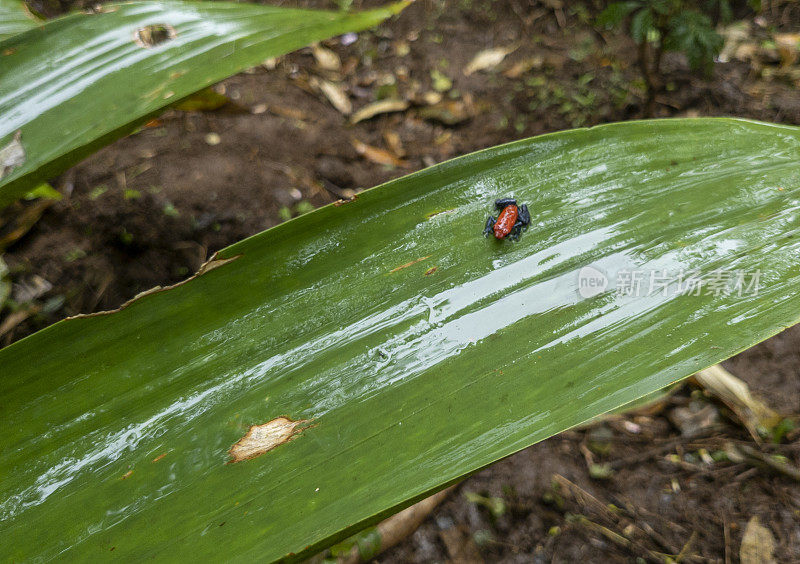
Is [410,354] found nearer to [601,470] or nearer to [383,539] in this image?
[383,539]

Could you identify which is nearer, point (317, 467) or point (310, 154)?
point (317, 467)

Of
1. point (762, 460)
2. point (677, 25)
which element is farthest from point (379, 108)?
point (762, 460)

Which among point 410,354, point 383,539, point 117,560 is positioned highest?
point 410,354

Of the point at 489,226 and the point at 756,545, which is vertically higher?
the point at 489,226

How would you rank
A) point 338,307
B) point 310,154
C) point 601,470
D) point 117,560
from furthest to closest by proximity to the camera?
point 310,154 → point 601,470 → point 338,307 → point 117,560

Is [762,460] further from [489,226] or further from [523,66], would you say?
[523,66]

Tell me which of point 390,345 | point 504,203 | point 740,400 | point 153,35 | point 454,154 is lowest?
point 740,400

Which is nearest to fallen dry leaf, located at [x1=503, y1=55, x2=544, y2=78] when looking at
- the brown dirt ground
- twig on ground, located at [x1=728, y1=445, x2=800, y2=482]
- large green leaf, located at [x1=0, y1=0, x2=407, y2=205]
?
the brown dirt ground

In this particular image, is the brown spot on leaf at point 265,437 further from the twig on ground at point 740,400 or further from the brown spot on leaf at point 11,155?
the twig on ground at point 740,400

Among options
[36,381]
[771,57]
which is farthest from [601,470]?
[771,57]
